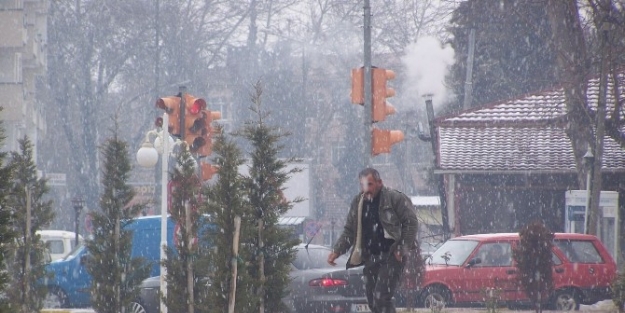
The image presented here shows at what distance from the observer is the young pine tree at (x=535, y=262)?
52.3 ft

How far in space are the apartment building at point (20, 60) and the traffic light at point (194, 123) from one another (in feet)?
76.8

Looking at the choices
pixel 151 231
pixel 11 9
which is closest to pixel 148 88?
pixel 11 9

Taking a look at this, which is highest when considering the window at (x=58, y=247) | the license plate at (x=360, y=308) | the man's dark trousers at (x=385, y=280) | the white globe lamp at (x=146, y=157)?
the white globe lamp at (x=146, y=157)

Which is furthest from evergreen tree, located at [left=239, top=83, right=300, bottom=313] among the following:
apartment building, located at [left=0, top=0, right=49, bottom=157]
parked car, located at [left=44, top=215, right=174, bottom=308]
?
apartment building, located at [left=0, top=0, right=49, bottom=157]

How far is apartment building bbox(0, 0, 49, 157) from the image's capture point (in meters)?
38.8

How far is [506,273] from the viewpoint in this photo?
18.3m

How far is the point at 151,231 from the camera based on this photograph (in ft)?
68.4

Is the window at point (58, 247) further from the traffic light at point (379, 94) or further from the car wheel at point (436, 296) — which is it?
the traffic light at point (379, 94)

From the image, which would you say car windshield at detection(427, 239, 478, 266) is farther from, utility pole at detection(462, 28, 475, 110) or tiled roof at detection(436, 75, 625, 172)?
utility pole at detection(462, 28, 475, 110)

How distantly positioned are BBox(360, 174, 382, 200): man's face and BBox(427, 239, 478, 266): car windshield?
8222 mm

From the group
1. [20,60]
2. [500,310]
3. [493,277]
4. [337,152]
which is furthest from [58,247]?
[337,152]

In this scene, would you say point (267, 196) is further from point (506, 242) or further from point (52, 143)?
point (52, 143)

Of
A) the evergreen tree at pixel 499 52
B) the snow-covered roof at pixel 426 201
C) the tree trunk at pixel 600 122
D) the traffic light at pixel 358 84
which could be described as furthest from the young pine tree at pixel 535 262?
the snow-covered roof at pixel 426 201

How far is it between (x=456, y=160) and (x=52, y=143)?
33.1 meters
